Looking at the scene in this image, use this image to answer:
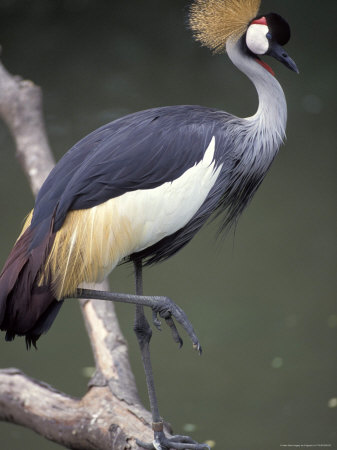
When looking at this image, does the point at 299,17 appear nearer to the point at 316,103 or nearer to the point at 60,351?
the point at 316,103

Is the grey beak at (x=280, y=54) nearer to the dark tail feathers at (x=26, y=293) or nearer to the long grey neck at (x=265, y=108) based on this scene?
the long grey neck at (x=265, y=108)

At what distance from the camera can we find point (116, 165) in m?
1.41

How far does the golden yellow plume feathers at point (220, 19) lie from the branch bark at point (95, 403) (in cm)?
62

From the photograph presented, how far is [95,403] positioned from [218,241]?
1.72 metres

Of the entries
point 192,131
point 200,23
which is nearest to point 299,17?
point 200,23

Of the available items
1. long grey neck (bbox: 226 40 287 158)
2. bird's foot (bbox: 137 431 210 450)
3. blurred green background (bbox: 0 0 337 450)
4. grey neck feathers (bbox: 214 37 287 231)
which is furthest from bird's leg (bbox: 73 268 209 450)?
blurred green background (bbox: 0 0 337 450)

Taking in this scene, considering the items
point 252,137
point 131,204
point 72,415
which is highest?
point 252,137

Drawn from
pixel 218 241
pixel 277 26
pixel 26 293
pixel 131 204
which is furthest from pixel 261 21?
pixel 218 241

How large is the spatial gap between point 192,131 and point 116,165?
0.62 feet

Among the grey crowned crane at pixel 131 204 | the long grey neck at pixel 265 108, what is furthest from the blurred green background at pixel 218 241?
the long grey neck at pixel 265 108

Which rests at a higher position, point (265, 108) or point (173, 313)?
point (265, 108)

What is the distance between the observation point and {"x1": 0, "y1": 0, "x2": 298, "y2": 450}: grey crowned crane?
137 centimetres

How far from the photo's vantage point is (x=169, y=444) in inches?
59.1

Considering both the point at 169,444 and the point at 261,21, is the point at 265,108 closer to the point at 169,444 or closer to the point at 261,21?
the point at 261,21
